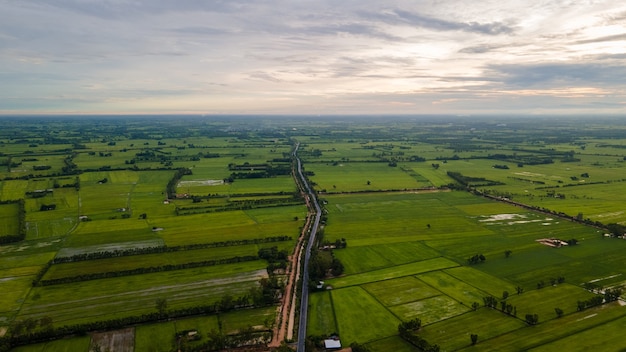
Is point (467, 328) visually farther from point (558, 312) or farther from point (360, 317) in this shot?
point (360, 317)

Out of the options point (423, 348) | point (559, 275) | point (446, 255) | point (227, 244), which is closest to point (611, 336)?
point (559, 275)

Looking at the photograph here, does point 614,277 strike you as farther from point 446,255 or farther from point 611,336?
point 446,255

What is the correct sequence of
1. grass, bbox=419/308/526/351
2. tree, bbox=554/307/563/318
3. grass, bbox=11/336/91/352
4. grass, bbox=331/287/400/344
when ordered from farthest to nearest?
1. tree, bbox=554/307/563/318
2. grass, bbox=331/287/400/344
3. grass, bbox=419/308/526/351
4. grass, bbox=11/336/91/352

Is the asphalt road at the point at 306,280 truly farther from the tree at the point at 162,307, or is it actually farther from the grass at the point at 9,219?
the grass at the point at 9,219

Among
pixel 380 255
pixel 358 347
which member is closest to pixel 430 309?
pixel 358 347

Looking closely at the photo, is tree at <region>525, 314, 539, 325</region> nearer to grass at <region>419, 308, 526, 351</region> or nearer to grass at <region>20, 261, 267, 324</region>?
grass at <region>419, 308, 526, 351</region>

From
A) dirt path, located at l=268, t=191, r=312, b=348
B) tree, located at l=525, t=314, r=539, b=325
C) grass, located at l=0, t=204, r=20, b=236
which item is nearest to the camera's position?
dirt path, located at l=268, t=191, r=312, b=348

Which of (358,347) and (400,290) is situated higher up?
(400,290)

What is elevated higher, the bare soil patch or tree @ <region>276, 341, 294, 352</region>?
tree @ <region>276, 341, 294, 352</region>

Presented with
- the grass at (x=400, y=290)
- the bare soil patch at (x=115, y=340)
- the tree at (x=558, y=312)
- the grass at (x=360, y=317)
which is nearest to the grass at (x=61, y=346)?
the bare soil patch at (x=115, y=340)

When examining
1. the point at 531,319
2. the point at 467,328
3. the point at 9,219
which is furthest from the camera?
the point at 9,219

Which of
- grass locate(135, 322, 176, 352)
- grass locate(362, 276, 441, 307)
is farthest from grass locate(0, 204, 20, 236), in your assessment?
grass locate(362, 276, 441, 307)
